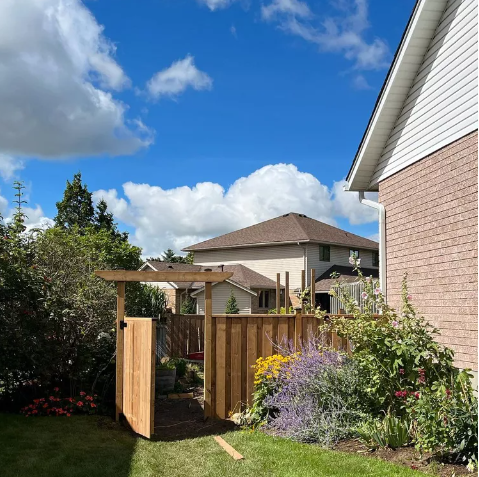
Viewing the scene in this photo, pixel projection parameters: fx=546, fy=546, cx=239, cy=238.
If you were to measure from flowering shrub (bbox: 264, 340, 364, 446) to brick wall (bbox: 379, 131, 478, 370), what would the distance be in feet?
4.98

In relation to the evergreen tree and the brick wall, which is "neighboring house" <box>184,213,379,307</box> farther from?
the brick wall

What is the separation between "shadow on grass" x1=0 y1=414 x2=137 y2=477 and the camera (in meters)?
6.05

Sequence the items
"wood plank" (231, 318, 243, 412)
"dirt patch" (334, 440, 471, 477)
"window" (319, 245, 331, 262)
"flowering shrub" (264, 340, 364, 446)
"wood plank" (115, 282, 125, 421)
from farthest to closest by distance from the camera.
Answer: "window" (319, 245, 331, 262)
"wood plank" (231, 318, 243, 412)
"wood plank" (115, 282, 125, 421)
"flowering shrub" (264, 340, 364, 446)
"dirt patch" (334, 440, 471, 477)

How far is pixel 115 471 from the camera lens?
604 centimetres

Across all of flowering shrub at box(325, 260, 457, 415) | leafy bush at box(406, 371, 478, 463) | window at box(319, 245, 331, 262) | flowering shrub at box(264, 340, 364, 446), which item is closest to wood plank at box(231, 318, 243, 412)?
flowering shrub at box(264, 340, 364, 446)

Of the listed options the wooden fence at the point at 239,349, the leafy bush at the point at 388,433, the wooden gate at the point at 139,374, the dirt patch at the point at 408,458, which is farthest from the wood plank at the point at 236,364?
the leafy bush at the point at 388,433

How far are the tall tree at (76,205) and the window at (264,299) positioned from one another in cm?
1514

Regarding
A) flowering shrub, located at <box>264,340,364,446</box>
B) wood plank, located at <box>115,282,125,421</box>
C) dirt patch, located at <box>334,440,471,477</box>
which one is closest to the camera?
dirt patch, located at <box>334,440,471,477</box>

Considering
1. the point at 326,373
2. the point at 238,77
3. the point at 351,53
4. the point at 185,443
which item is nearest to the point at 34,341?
the point at 185,443

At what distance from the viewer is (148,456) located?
6.64 meters

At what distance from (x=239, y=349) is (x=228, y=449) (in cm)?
206

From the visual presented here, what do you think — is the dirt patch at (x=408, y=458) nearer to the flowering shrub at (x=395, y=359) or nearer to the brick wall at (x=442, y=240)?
the flowering shrub at (x=395, y=359)

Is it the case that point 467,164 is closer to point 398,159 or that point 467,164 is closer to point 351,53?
point 398,159

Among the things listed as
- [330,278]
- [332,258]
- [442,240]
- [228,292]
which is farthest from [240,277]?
[442,240]
